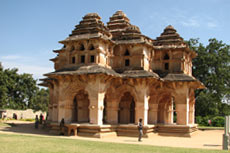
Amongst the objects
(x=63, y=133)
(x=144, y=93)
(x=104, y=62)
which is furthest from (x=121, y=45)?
(x=63, y=133)

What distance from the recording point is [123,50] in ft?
79.4

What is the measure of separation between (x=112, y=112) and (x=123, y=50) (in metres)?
5.17

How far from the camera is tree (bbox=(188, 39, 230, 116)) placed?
3953 cm

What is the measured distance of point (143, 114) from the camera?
21.9 metres

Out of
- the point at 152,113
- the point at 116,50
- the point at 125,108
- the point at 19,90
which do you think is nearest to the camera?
the point at 116,50

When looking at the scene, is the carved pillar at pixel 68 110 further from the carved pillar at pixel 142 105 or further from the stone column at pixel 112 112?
the carved pillar at pixel 142 105

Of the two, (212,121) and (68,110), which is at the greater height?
(68,110)

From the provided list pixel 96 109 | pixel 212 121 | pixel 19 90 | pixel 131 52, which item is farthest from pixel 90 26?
pixel 19 90

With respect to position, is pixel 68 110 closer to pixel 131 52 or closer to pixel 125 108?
pixel 125 108

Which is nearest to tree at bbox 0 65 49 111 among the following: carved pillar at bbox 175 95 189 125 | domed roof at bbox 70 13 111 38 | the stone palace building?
the stone palace building

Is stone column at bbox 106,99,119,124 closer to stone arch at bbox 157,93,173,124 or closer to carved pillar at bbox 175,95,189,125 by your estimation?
carved pillar at bbox 175,95,189,125

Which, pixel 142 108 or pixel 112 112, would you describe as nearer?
pixel 142 108

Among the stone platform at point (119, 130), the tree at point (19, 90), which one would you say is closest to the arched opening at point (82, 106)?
the stone platform at point (119, 130)

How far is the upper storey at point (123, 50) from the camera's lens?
22.2 m
